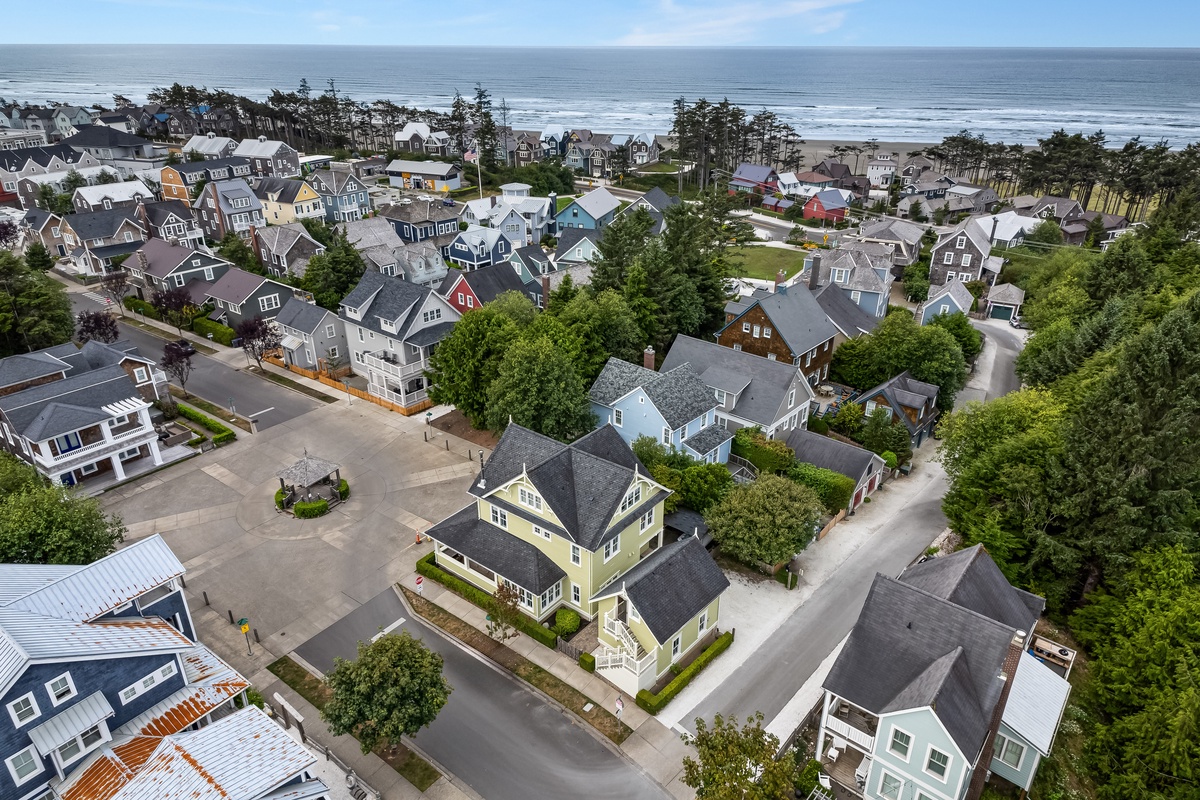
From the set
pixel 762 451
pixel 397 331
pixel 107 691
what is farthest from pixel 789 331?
pixel 107 691

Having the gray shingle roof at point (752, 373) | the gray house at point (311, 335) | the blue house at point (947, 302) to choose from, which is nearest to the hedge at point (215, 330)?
the gray house at point (311, 335)

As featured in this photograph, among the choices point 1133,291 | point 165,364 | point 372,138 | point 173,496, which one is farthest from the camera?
point 372,138

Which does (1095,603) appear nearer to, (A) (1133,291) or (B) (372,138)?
(A) (1133,291)

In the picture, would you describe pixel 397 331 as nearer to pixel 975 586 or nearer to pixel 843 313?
pixel 843 313

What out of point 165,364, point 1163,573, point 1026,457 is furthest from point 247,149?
point 1163,573

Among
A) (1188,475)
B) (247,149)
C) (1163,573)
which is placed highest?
(247,149)

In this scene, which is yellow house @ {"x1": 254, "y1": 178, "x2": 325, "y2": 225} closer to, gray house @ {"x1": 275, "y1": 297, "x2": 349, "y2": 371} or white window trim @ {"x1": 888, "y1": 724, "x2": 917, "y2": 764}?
gray house @ {"x1": 275, "y1": 297, "x2": 349, "y2": 371}
